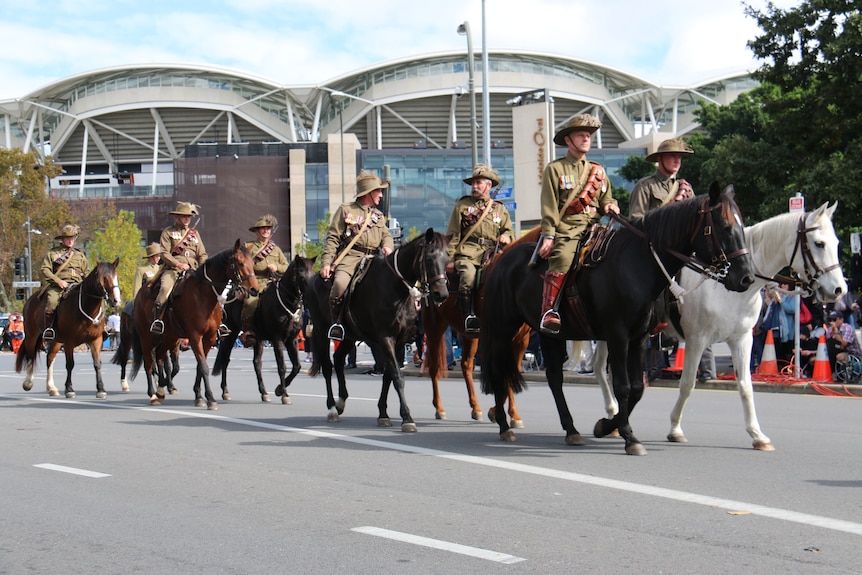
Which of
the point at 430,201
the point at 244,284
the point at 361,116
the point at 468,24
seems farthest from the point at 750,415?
the point at 361,116

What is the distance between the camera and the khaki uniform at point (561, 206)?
957cm

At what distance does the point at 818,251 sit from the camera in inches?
414

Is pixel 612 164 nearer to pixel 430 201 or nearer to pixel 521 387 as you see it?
pixel 430 201

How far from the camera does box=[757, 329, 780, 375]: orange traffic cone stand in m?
17.8

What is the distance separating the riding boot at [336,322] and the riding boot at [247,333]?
160 inches

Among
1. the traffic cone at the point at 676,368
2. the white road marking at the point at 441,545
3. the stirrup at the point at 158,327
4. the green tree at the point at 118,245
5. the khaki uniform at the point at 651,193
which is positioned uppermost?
the green tree at the point at 118,245

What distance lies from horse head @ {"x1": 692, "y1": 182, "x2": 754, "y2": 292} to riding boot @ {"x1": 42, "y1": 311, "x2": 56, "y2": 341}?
11412 millimetres

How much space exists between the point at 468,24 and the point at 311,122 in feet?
304

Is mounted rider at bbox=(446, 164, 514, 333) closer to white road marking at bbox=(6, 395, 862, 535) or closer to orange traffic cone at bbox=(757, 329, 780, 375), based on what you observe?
white road marking at bbox=(6, 395, 862, 535)

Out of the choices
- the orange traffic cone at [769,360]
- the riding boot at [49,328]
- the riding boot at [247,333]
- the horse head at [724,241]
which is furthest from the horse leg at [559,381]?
the riding boot at [49,328]

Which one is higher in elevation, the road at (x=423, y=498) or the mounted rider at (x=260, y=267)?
the mounted rider at (x=260, y=267)

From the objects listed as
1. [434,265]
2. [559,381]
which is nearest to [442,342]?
[434,265]

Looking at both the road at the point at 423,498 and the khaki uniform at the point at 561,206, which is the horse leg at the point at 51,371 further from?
the khaki uniform at the point at 561,206

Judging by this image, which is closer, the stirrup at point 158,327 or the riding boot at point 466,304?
the riding boot at point 466,304
